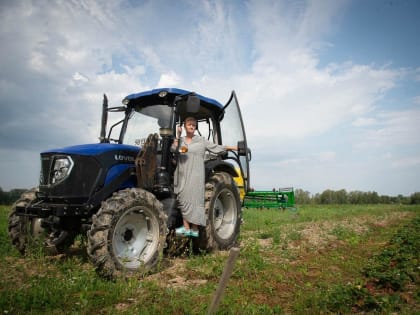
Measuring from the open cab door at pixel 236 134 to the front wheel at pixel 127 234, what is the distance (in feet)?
7.42

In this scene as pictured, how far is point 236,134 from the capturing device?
6.11 m

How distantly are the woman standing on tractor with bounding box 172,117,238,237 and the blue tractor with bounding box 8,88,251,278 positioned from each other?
137mm

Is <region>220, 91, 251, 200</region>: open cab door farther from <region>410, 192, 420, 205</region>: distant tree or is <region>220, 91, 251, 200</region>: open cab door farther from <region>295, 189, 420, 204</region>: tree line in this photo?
<region>410, 192, 420, 205</region>: distant tree

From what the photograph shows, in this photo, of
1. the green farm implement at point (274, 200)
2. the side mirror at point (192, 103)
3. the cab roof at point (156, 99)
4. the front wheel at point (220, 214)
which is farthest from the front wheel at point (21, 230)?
the green farm implement at point (274, 200)

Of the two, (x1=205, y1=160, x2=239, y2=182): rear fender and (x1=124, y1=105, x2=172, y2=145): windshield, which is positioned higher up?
(x1=124, y1=105, x2=172, y2=145): windshield

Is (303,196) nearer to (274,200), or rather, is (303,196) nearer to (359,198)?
(359,198)

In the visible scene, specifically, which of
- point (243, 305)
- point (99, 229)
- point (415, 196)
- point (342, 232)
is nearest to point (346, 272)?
point (243, 305)

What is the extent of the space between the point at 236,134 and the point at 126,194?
8.95ft

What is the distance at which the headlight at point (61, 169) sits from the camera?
4173 millimetres

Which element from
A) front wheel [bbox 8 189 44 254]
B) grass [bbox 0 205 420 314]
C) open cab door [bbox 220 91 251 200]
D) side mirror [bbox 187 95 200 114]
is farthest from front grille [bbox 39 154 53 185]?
open cab door [bbox 220 91 251 200]

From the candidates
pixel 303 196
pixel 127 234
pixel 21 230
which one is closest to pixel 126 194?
pixel 127 234

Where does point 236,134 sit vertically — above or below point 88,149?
above

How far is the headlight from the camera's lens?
13.7 ft

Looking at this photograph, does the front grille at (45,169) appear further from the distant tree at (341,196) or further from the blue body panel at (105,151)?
the distant tree at (341,196)
